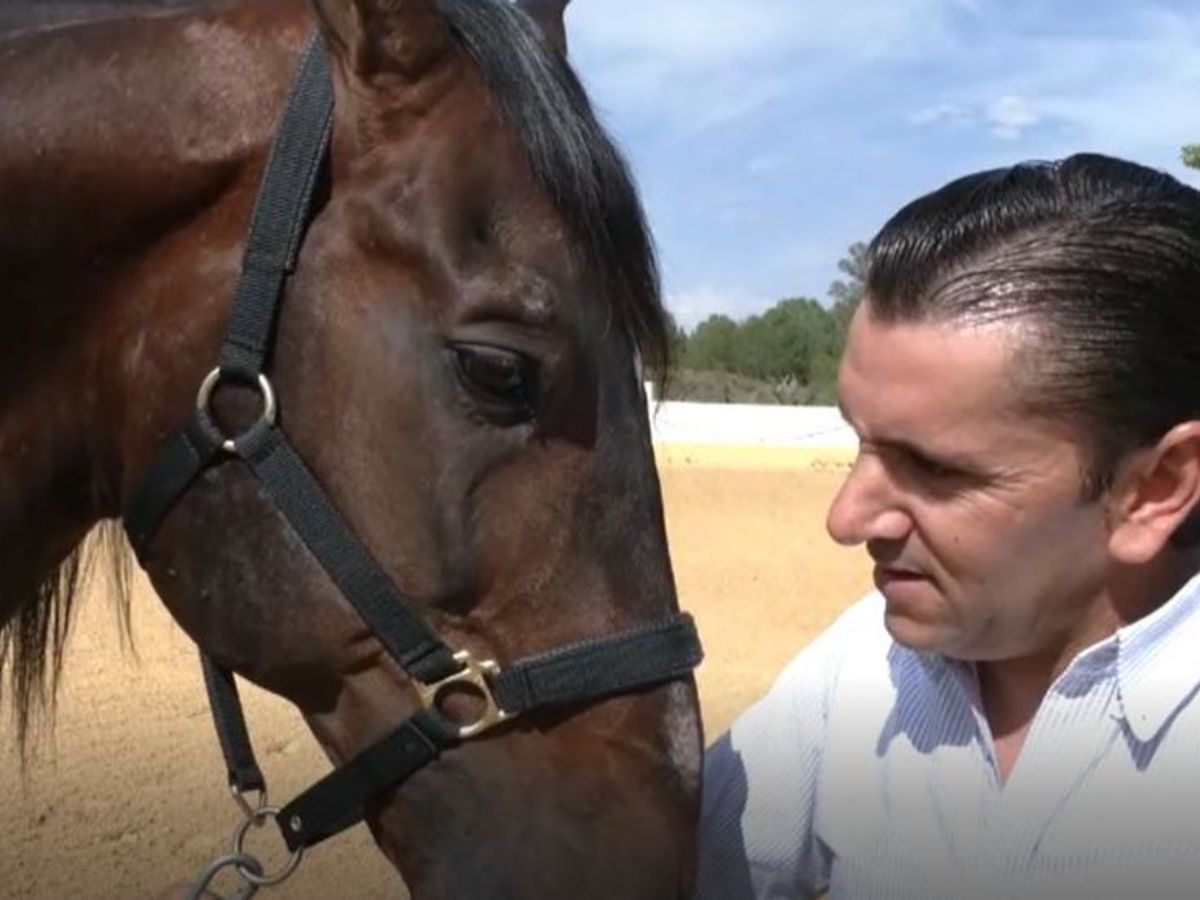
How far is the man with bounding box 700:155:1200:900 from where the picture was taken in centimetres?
130

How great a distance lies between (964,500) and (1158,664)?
228mm

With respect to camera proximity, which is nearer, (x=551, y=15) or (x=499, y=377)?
(x=499, y=377)

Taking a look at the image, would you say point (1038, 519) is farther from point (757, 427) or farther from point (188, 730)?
point (757, 427)

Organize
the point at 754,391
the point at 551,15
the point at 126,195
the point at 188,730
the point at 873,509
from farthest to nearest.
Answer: the point at 754,391 → the point at 188,730 → the point at 551,15 → the point at 126,195 → the point at 873,509

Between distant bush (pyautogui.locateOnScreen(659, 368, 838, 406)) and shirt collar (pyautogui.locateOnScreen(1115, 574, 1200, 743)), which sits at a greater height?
shirt collar (pyautogui.locateOnScreen(1115, 574, 1200, 743))

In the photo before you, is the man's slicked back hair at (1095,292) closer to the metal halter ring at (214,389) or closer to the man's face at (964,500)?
the man's face at (964,500)

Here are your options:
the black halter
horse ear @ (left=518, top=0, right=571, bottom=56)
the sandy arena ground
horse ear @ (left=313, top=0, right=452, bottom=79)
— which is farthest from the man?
the sandy arena ground


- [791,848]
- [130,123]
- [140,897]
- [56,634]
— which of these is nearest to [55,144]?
[130,123]

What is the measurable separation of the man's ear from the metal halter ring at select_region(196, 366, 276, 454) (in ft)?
3.62

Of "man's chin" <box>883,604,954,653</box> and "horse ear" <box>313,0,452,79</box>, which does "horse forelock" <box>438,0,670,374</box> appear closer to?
"horse ear" <box>313,0,452,79</box>

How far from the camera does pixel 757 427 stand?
19266mm

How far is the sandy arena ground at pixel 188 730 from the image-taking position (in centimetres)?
549

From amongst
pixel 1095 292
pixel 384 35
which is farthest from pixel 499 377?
pixel 1095 292

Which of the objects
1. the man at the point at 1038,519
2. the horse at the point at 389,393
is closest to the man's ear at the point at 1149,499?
the man at the point at 1038,519
